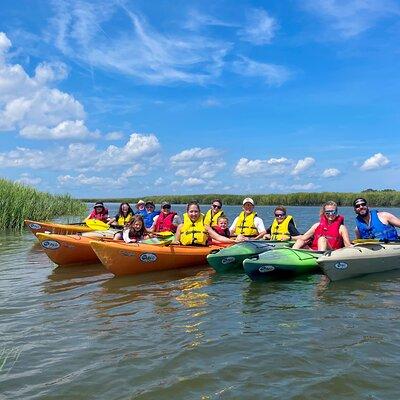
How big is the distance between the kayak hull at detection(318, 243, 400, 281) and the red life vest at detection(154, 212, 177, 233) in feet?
17.3

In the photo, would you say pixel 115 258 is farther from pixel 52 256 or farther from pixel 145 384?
pixel 145 384

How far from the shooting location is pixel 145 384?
3.71m

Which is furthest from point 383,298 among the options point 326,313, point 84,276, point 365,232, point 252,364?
point 84,276

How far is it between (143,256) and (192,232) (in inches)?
55.7

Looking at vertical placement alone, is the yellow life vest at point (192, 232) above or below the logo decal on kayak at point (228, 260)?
above

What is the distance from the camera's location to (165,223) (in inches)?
471

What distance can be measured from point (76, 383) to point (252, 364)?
150 centimetres

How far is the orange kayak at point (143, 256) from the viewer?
26.8ft

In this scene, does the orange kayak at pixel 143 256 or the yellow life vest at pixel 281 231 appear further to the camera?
the yellow life vest at pixel 281 231

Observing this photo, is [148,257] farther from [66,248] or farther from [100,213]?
[100,213]

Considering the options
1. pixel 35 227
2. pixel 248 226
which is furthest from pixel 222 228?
pixel 35 227

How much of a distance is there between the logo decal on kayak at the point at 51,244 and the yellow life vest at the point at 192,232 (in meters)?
2.56

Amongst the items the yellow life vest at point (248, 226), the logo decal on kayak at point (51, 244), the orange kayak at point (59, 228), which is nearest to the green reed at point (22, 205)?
the orange kayak at point (59, 228)

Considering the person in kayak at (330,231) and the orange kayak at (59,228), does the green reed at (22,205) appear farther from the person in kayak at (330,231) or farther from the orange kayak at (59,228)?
the person in kayak at (330,231)
